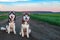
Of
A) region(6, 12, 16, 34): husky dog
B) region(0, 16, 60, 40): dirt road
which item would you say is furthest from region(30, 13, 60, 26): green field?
region(6, 12, 16, 34): husky dog

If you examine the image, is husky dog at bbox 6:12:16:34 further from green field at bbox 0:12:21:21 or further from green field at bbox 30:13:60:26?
green field at bbox 30:13:60:26

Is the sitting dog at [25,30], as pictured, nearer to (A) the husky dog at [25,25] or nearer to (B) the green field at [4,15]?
(A) the husky dog at [25,25]

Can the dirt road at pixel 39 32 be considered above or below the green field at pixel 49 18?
below

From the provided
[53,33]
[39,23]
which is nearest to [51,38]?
[53,33]

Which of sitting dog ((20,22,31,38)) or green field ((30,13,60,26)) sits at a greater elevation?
green field ((30,13,60,26))

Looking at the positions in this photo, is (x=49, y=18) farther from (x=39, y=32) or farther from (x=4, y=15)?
(x=4, y=15)

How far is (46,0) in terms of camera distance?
1.81 m

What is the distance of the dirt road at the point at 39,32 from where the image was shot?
69.2 inches

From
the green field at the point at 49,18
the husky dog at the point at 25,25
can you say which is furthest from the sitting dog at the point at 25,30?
the green field at the point at 49,18

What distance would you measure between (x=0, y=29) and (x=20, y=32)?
0.55ft

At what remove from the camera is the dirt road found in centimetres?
176

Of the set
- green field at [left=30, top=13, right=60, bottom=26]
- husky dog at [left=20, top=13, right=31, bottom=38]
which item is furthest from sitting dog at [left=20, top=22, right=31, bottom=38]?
green field at [left=30, top=13, right=60, bottom=26]

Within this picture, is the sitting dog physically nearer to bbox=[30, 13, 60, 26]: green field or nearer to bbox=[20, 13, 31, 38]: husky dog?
bbox=[20, 13, 31, 38]: husky dog

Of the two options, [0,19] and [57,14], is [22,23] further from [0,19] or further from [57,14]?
[57,14]
